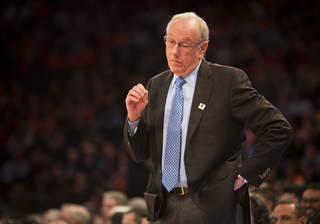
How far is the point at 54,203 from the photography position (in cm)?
727

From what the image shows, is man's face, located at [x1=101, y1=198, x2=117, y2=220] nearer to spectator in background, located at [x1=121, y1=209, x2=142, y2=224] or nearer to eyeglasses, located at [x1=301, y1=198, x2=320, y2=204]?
spectator in background, located at [x1=121, y1=209, x2=142, y2=224]

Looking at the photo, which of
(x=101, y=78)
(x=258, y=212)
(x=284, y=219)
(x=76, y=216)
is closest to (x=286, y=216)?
(x=284, y=219)

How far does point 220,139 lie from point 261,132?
0.70 feet

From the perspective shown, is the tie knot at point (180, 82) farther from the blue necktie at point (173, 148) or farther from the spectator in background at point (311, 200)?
the spectator in background at point (311, 200)

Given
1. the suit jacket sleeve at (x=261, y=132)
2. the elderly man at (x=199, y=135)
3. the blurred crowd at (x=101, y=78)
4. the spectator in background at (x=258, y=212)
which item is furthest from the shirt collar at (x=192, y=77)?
the blurred crowd at (x=101, y=78)

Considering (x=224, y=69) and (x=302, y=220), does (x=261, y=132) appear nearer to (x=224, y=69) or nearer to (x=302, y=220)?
(x=224, y=69)

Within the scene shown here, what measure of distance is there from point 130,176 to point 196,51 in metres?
4.86

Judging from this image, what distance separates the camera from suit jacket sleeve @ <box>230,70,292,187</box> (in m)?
2.14

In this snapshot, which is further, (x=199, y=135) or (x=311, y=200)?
(x=311, y=200)

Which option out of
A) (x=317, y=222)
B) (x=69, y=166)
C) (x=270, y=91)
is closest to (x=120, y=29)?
(x=69, y=166)

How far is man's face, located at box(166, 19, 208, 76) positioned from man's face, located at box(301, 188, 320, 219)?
2.25 metres

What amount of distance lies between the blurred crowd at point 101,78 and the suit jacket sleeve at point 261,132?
3.67 meters

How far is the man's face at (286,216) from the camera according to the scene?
3.31 m

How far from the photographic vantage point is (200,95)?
2.31m
